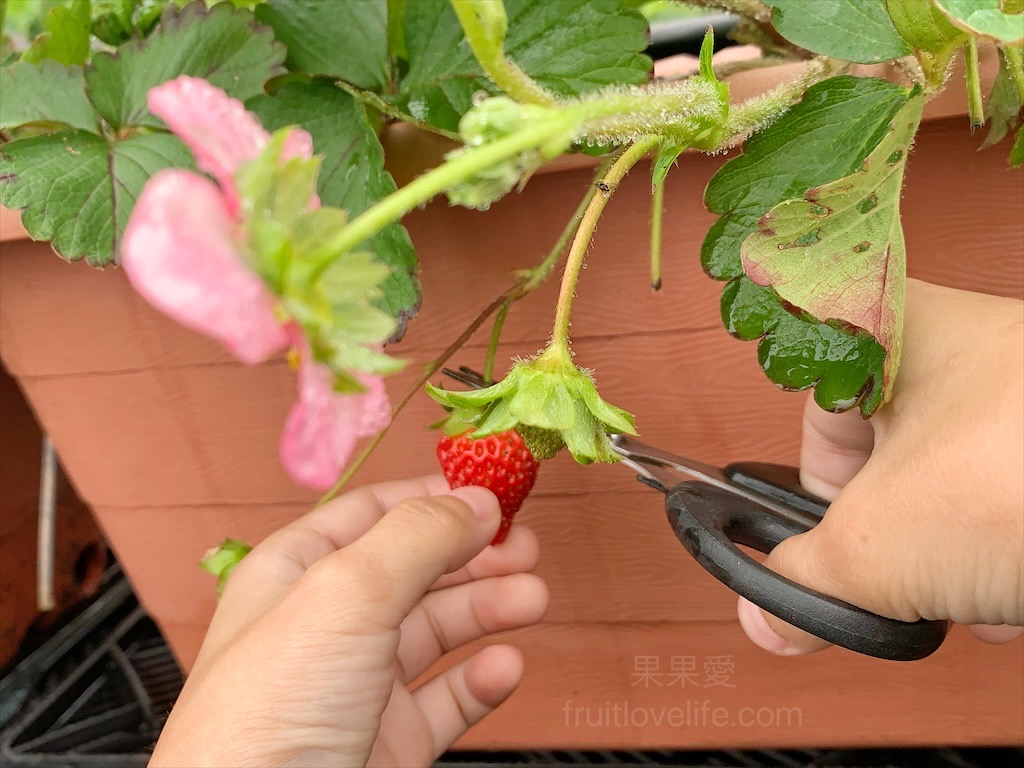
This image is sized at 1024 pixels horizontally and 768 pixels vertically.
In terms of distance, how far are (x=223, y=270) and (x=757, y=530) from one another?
1.04 ft

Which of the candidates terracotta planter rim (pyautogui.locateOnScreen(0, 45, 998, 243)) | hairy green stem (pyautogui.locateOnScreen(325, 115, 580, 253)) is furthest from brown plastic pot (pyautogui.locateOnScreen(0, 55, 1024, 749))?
hairy green stem (pyautogui.locateOnScreen(325, 115, 580, 253))

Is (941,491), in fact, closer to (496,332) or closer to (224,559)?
(496,332)

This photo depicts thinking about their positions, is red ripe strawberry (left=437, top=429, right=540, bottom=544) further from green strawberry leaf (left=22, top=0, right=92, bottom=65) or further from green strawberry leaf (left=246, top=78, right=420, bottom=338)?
green strawberry leaf (left=22, top=0, right=92, bottom=65)

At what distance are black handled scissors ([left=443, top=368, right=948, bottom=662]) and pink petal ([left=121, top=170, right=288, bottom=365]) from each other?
238 millimetres

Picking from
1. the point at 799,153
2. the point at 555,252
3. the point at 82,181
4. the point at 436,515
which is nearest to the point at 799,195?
the point at 799,153

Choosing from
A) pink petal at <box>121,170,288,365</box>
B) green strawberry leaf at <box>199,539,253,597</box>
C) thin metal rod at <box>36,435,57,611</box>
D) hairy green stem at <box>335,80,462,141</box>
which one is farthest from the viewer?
thin metal rod at <box>36,435,57,611</box>

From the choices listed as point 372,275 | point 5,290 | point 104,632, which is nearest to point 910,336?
point 372,275

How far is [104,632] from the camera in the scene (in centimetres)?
79

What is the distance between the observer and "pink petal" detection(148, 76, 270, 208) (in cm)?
17

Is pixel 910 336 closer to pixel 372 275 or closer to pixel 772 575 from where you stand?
pixel 772 575

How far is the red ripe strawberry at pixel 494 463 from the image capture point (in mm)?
423

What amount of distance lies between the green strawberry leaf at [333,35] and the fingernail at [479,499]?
220 mm

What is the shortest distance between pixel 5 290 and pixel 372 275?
436 mm

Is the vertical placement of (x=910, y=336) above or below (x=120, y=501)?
above
